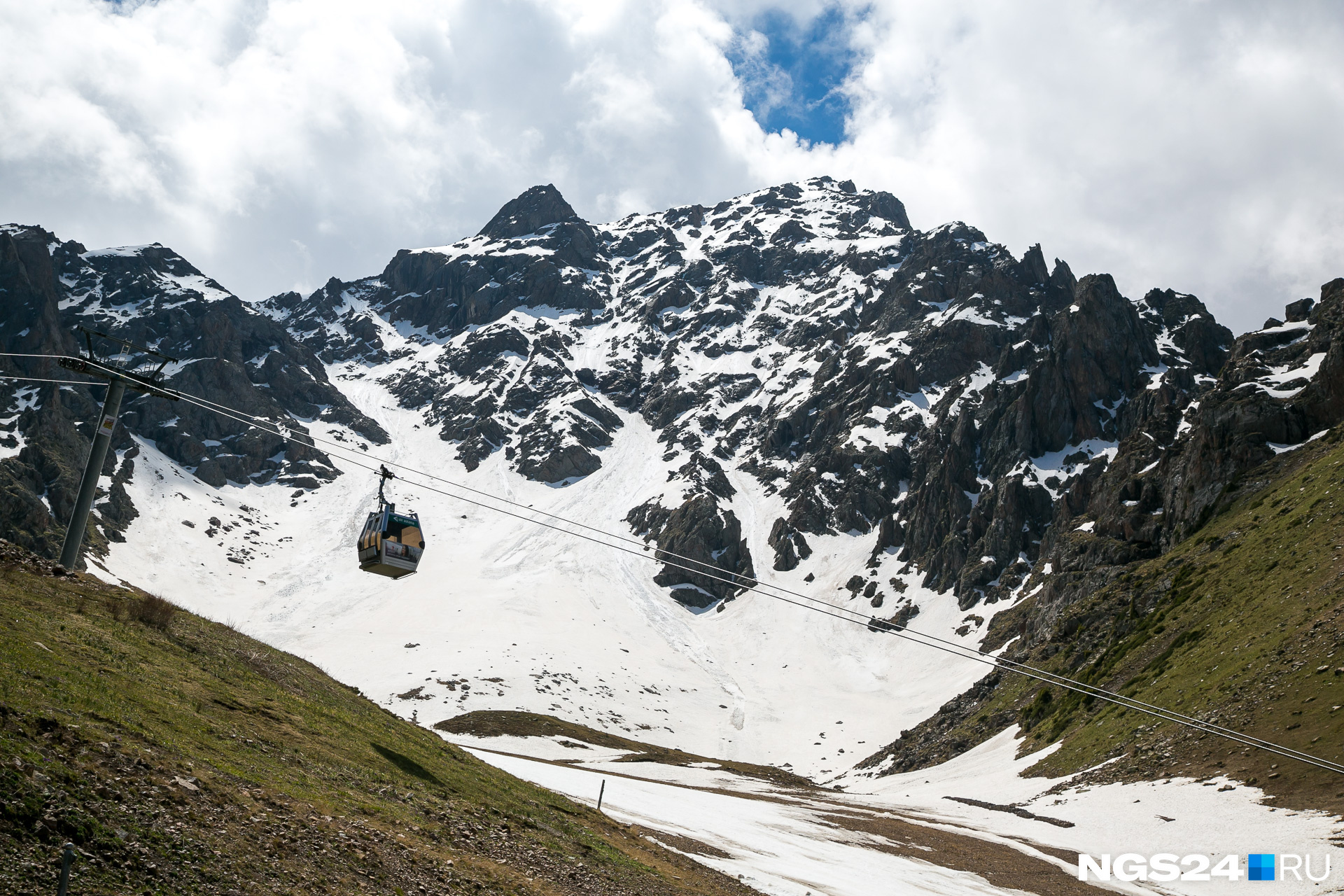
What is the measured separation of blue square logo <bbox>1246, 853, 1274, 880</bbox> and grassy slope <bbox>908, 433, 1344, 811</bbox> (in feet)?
19.0

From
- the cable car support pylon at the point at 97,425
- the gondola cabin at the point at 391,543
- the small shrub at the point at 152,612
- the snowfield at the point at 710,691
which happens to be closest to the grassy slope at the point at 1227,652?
the snowfield at the point at 710,691

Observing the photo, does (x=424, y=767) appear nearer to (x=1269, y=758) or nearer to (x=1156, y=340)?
(x=1269, y=758)

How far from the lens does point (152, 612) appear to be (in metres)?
24.6

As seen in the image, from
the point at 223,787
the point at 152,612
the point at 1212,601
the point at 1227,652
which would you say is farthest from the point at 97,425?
the point at 1212,601

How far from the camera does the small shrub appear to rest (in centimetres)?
2405

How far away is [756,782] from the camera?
87875 mm

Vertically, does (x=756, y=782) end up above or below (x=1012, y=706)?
below

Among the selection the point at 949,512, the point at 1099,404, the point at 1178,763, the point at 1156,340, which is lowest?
the point at 1178,763

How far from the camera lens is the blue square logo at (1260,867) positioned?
34.9 metres

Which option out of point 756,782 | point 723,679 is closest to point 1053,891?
point 756,782

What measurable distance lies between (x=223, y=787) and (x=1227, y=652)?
6983cm

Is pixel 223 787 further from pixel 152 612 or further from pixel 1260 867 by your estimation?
pixel 1260 867

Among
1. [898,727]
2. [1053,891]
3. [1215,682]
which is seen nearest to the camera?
[1053,891]

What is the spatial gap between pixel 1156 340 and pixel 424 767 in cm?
21608
